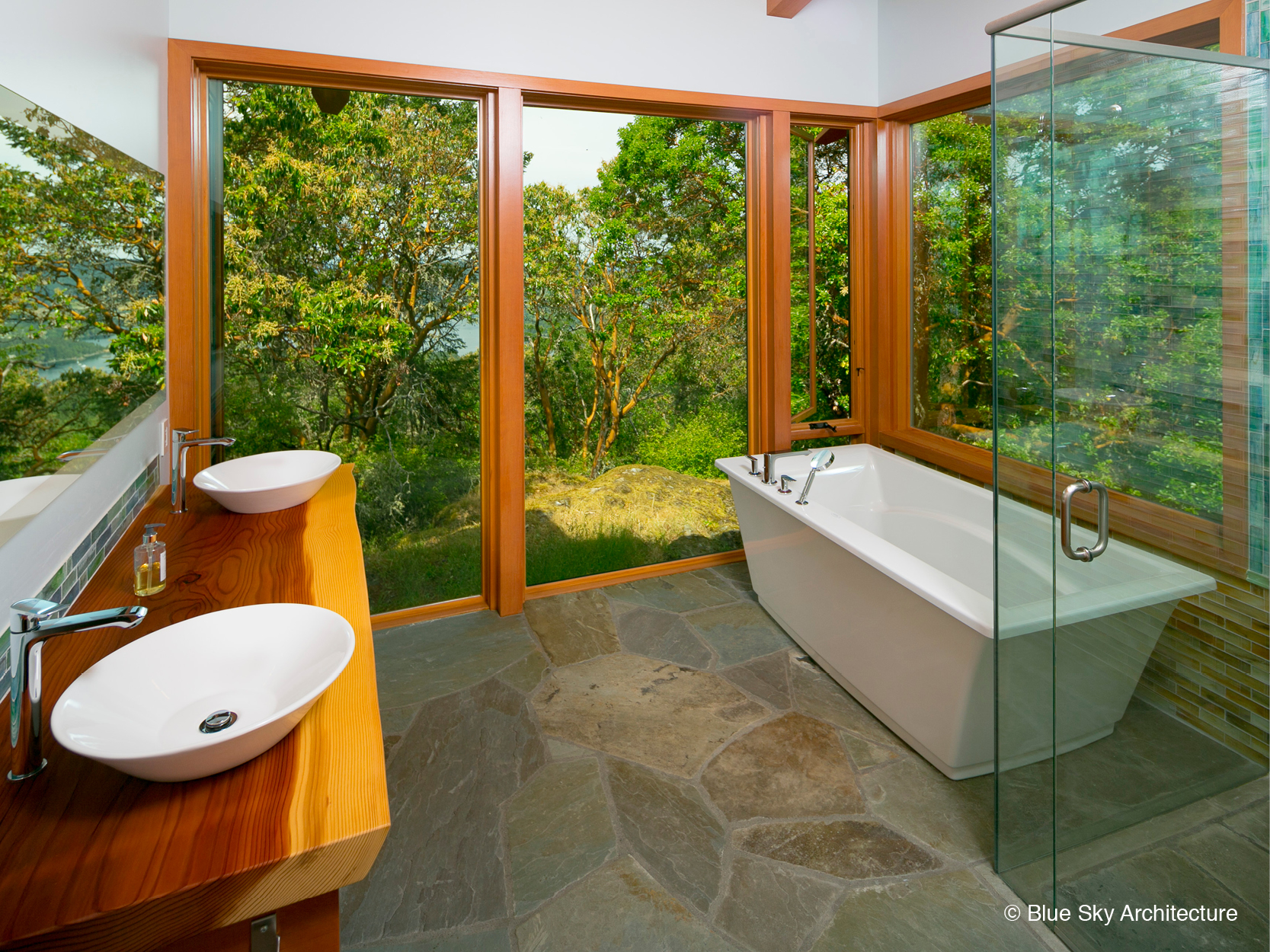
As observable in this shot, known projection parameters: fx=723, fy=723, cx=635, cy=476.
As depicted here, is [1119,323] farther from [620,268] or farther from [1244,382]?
[620,268]

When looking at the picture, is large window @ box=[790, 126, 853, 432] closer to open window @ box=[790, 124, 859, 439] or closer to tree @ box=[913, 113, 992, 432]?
open window @ box=[790, 124, 859, 439]

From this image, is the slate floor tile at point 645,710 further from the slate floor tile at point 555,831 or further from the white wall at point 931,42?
the white wall at point 931,42

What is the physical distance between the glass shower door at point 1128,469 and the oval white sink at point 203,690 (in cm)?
144

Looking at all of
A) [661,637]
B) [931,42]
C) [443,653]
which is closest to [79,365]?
[443,653]

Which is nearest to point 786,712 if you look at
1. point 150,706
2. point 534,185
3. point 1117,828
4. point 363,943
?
point 1117,828

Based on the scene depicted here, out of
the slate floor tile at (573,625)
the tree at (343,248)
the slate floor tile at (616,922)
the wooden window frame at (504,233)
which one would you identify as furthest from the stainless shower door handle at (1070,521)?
the tree at (343,248)

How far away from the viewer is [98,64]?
176 centimetres

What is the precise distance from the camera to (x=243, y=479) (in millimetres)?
2482

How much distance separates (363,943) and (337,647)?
95cm

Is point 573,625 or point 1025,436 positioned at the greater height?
point 1025,436

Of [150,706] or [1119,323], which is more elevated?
[1119,323]

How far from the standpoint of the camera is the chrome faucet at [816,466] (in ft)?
9.11

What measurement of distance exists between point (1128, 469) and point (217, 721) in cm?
169

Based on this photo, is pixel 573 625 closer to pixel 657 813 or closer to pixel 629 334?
pixel 657 813
